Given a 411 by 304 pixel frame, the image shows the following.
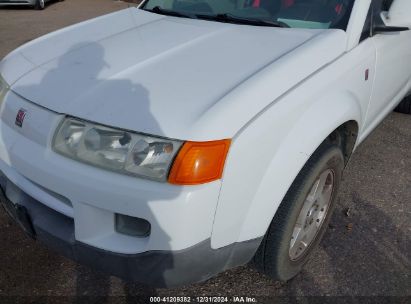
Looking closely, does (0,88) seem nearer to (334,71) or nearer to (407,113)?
(334,71)

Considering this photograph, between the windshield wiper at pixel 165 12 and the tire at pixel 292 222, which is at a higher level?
the windshield wiper at pixel 165 12

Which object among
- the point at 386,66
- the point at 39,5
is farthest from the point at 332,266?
the point at 39,5

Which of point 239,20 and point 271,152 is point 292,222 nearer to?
point 271,152

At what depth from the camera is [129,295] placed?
2.16 meters

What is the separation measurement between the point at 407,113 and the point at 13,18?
886cm

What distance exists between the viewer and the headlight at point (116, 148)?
159 cm

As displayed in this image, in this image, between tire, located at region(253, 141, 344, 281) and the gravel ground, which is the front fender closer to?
tire, located at region(253, 141, 344, 281)

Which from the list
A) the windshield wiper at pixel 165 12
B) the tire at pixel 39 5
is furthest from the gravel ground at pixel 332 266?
the tire at pixel 39 5

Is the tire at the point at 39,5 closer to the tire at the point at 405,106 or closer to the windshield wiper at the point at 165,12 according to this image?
the windshield wiper at the point at 165,12

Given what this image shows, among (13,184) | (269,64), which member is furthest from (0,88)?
(269,64)

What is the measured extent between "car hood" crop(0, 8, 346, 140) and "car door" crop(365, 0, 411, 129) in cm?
49

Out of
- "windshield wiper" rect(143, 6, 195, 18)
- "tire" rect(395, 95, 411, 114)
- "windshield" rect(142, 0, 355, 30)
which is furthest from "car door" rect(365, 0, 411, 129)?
"windshield wiper" rect(143, 6, 195, 18)

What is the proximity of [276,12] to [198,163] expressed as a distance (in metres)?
1.46

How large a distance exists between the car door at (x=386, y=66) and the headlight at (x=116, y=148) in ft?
5.35
